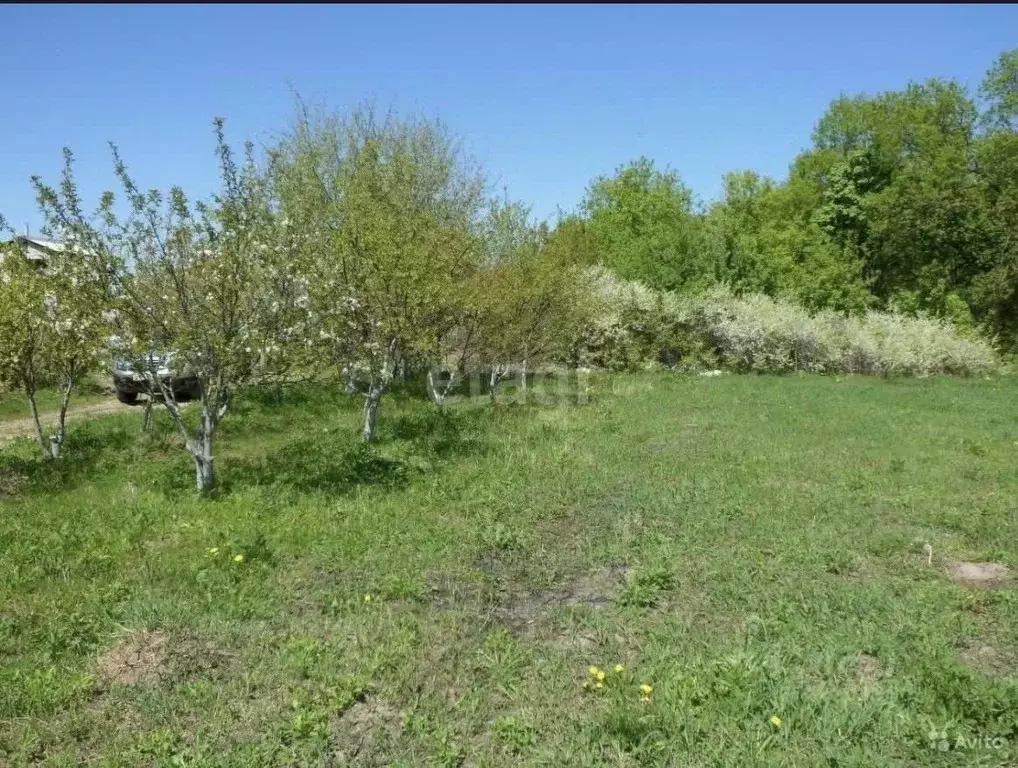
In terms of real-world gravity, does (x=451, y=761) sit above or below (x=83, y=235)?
below

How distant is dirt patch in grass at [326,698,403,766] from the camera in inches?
155

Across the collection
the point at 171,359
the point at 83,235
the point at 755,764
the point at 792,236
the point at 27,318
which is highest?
the point at 792,236

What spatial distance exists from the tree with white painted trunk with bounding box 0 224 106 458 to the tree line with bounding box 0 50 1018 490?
0.03m

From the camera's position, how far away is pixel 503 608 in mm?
5809

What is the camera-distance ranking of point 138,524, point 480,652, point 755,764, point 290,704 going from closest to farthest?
point 755,764, point 290,704, point 480,652, point 138,524

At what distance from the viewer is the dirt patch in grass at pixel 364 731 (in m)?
3.95

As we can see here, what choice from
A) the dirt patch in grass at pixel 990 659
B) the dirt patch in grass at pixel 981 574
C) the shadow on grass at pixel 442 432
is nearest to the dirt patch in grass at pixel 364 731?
the dirt patch in grass at pixel 990 659

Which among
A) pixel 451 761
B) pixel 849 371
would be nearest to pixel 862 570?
pixel 451 761

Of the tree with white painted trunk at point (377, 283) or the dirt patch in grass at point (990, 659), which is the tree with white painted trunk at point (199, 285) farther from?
the dirt patch in grass at point (990, 659)

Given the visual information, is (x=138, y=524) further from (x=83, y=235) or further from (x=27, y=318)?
(x=27, y=318)

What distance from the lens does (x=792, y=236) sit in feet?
114

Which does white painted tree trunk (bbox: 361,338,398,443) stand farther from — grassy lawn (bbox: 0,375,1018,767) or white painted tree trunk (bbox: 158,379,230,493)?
white painted tree trunk (bbox: 158,379,230,493)

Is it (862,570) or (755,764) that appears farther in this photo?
(862,570)

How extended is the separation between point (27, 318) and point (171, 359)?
3.10 meters
